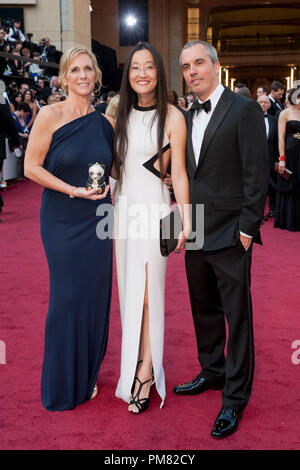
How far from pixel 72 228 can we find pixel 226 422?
3.82 ft

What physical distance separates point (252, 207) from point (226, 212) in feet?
0.49

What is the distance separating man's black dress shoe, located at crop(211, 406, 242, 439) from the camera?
8.27 ft

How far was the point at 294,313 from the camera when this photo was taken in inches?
165

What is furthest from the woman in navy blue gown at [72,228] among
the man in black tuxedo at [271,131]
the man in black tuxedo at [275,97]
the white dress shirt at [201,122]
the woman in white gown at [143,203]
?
the man in black tuxedo at [275,97]

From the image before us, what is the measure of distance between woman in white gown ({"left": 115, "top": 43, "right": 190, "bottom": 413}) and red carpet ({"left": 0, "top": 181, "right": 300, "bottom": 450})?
193mm

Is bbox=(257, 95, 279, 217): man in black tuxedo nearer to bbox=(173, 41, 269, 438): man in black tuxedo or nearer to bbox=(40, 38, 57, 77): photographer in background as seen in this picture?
bbox=(173, 41, 269, 438): man in black tuxedo

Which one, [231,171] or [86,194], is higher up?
[231,171]

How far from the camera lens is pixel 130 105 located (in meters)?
2.70

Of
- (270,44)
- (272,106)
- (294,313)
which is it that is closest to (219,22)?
(270,44)

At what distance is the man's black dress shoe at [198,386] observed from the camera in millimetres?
2971

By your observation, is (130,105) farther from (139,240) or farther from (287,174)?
(287,174)

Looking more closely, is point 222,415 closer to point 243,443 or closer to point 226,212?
point 243,443

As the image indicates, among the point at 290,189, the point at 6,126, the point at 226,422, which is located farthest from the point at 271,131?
the point at 226,422

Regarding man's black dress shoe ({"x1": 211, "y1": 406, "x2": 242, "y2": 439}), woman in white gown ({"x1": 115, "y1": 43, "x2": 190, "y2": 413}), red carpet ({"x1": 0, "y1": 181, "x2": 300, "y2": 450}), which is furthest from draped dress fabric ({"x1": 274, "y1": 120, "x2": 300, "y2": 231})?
man's black dress shoe ({"x1": 211, "y1": 406, "x2": 242, "y2": 439})
